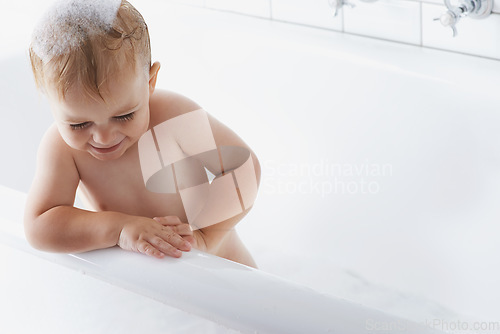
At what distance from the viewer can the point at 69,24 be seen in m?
0.83

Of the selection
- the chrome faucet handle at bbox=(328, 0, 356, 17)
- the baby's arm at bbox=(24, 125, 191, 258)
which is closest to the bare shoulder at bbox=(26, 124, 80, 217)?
the baby's arm at bbox=(24, 125, 191, 258)

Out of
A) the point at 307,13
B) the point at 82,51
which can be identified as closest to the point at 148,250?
the point at 82,51

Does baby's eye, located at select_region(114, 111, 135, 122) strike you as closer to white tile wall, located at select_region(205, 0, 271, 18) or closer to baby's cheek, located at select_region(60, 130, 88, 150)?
baby's cheek, located at select_region(60, 130, 88, 150)

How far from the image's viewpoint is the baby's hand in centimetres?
79

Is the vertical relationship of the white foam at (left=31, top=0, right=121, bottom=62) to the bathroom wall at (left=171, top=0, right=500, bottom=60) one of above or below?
above

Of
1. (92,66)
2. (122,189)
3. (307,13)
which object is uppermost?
(92,66)

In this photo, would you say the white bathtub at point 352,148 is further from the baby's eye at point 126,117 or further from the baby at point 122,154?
the baby's eye at point 126,117

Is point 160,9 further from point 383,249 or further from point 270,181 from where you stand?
point 383,249

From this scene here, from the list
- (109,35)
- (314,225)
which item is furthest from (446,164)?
(109,35)

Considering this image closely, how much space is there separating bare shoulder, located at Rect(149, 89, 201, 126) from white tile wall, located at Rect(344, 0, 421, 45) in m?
0.48

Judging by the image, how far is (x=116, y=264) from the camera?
78 centimetres

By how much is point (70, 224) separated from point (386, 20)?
0.74 meters

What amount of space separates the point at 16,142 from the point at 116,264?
84 cm

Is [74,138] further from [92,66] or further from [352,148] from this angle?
[352,148]
